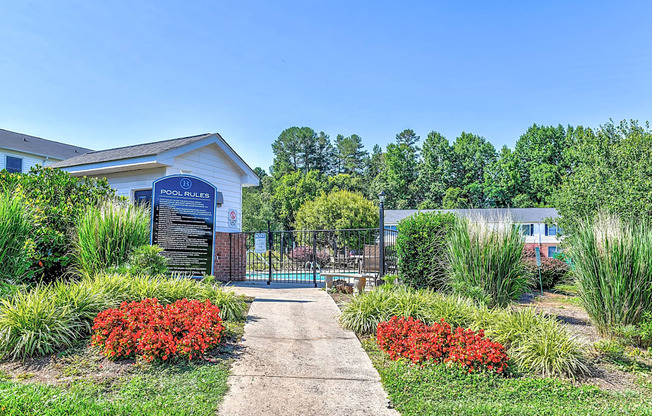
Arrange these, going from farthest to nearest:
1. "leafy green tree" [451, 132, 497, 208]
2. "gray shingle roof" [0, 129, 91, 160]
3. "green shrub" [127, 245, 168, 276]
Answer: "leafy green tree" [451, 132, 497, 208] < "gray shingle roof" [0, 129, 91, 160] < "green shrub" [127, 245, 168, 276]

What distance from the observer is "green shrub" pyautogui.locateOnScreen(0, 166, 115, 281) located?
19.9 ft

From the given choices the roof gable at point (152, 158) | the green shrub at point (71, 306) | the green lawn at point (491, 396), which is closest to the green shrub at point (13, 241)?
the green shrub at point (71, 306)

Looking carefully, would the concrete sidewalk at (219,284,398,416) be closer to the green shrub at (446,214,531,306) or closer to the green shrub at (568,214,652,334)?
the green shrub at (446,214,531,306)

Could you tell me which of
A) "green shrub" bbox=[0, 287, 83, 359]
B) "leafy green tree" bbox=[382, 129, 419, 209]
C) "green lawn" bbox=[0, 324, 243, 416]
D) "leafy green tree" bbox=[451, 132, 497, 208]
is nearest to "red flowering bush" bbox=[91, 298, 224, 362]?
"green lawn" bbox=[0, 324, 243, 416]

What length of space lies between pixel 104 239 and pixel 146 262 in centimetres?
A: 82

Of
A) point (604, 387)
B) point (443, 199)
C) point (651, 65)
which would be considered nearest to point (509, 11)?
point (651, 65)

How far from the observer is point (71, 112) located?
1227 cm

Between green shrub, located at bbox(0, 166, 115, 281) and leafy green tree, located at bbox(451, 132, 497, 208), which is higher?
leafy green tree, located at bbox(451, 132, 497, 208)

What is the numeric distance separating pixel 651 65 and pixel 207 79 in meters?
13.6

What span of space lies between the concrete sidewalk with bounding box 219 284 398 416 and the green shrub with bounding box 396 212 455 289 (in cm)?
210

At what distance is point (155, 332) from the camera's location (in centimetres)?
398

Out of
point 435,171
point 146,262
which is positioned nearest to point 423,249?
point 146,262

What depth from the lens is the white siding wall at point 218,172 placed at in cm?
1048

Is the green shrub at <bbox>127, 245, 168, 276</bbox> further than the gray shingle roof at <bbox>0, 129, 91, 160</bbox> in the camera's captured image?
No
